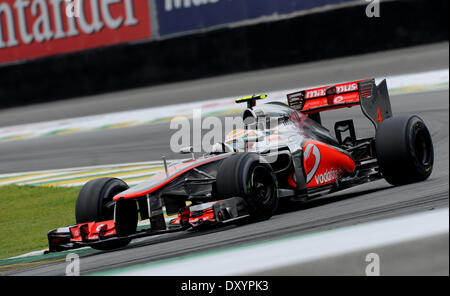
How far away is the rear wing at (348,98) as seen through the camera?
8.59m

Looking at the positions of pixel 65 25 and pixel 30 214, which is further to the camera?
pixel 65 25

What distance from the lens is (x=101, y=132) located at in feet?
53.3

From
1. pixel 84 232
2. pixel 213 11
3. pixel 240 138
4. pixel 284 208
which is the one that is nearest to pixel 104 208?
pixel 84 232

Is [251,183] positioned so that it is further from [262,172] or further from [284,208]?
[284,208]

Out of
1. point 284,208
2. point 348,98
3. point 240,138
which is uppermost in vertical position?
point 348,98

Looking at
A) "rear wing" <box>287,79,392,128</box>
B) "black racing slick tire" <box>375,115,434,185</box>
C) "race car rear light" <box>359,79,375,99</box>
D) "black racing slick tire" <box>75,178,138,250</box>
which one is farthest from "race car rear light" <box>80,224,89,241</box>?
"race car rear light" <box>359,79,375,99</box>

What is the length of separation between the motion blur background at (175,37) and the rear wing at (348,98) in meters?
8.55

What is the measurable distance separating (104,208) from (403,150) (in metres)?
3.06

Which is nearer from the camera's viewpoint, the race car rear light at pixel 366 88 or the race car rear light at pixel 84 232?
the race car rear light at pixel 84 232

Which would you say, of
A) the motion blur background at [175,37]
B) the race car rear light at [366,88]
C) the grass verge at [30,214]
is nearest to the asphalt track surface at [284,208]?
the motion blur background at [175,37]

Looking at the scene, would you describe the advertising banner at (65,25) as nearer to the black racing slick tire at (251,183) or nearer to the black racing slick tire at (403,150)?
the black racing slick tire at (403,150)

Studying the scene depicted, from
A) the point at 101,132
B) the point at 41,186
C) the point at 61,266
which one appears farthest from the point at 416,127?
the point at 101,132

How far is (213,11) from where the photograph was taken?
19.3m

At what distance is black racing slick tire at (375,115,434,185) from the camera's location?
24.7ft
